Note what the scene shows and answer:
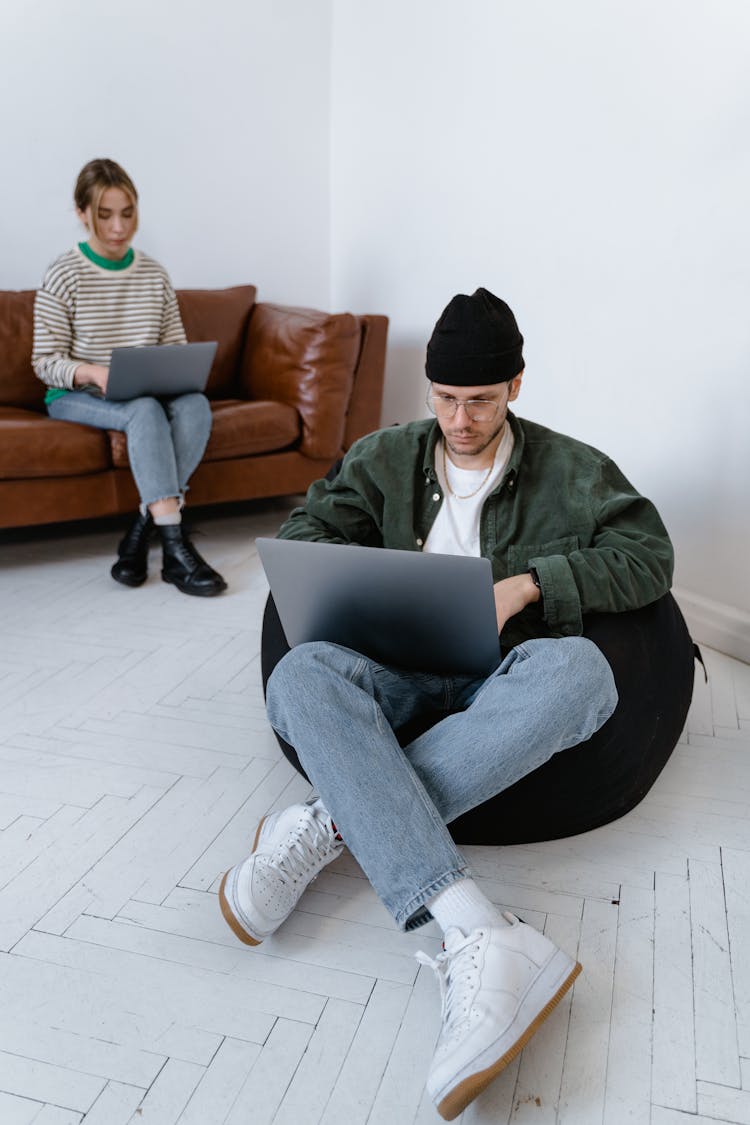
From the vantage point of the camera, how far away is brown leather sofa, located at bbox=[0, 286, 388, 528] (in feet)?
10.9

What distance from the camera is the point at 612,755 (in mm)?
1779

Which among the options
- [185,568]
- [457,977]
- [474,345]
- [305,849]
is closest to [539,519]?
[474,345]

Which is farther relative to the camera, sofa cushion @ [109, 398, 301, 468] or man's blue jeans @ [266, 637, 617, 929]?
sofa cushion @ [109, 398, 301, 468]

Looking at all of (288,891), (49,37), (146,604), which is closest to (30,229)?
(49,37)

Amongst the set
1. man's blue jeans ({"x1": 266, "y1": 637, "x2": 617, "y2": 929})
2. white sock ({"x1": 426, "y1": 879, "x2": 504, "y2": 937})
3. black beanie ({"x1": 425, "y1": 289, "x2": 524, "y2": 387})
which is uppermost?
black beanie ({"x1": 425, "y1": 289, "x2": 524, "y2": 387})

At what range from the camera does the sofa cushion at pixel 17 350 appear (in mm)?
3625

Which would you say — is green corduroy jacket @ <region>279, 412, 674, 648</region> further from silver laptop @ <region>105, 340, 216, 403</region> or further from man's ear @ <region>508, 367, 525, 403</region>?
silver laptop @ <region>105, 340, 216, 403</region>

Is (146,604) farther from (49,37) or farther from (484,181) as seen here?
(49,37)

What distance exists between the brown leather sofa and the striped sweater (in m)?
0.22

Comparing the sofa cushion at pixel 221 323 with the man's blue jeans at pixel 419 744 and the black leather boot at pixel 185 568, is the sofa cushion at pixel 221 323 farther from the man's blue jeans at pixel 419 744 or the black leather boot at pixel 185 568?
the man's blue jeans at pixel 419 744

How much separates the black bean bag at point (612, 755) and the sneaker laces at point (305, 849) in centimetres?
25

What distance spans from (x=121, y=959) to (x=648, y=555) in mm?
1162

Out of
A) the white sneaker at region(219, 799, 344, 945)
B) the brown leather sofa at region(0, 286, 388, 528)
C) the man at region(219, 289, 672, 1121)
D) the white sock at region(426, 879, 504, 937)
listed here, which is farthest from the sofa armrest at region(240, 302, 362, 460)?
the white sock at region(426, 879, 504, 937)

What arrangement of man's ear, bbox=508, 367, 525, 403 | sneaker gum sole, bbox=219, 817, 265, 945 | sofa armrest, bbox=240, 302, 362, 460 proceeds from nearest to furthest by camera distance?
sneaker gum sole, bbox=219, 817, 265, 945, man's ear, bbox=508, 367, 525, 403, sofa armrest, bbox=240, 302, 362, 460
